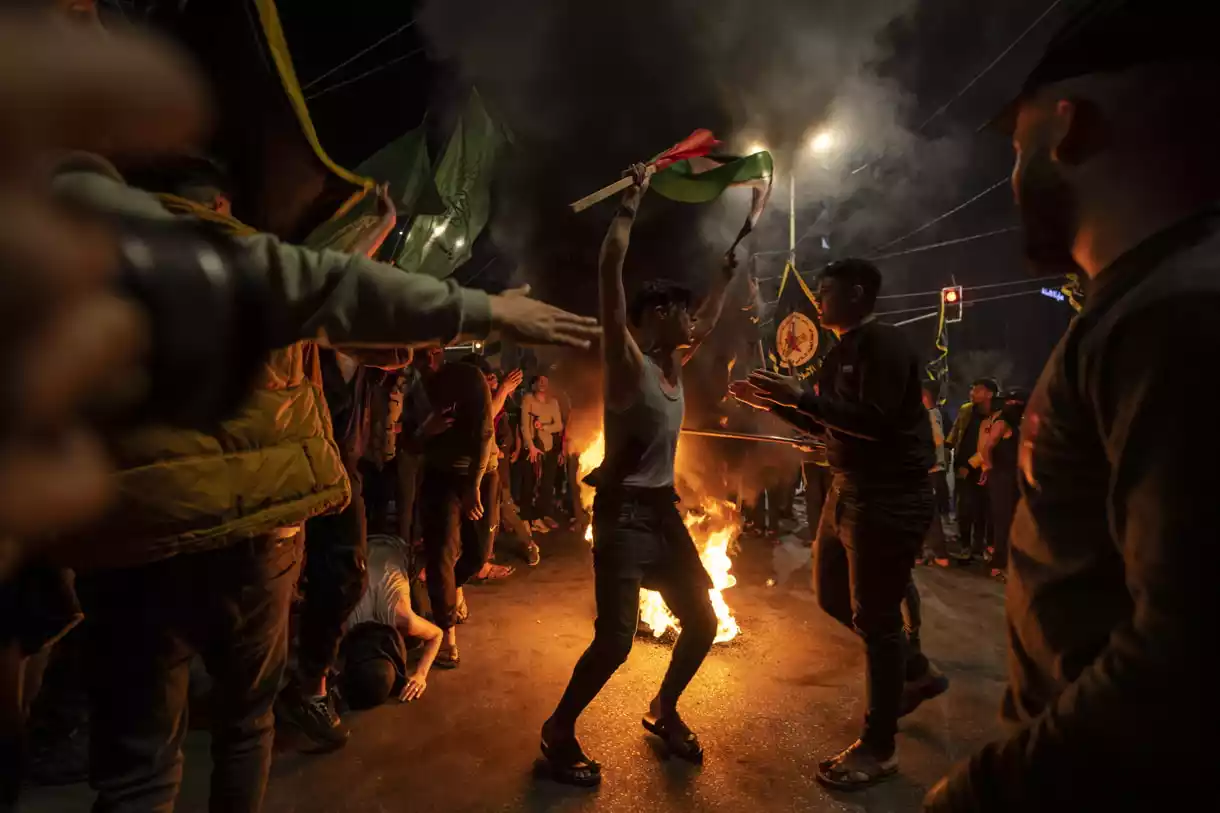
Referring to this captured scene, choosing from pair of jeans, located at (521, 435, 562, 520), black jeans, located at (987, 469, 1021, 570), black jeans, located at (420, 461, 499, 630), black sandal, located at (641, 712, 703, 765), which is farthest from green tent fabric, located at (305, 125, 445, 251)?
black jeans, located at (987, 469, 1021, 570)

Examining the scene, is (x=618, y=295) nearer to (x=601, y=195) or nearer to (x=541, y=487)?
(x=601, y=195)

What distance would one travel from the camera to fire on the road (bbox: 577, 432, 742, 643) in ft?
17.1

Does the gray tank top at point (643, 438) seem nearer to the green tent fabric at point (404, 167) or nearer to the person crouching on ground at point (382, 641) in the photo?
the person crouching on ground at point (382, 641)

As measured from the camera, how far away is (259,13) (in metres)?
1.73

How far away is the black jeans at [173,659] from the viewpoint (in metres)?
1.84

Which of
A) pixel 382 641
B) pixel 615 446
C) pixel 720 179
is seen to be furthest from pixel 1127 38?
pixel 382 641

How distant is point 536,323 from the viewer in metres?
1.66

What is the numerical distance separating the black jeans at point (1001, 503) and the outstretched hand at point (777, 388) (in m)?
5.08

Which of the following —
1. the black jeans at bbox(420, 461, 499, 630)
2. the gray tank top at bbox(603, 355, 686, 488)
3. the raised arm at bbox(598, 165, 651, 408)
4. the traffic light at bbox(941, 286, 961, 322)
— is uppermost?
the traffic light at bbox(941, 286, 961, 322)

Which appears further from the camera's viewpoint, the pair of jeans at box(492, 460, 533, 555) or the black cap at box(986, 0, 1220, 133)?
the pair of jeans at box(492, 460, 533, 555)

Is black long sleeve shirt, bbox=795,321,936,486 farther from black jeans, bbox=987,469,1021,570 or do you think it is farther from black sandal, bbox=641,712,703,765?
black jeans, bbox=987,469,1021,570

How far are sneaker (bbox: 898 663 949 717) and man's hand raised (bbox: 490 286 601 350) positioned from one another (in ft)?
11.0

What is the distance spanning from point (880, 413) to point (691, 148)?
5.88 feet

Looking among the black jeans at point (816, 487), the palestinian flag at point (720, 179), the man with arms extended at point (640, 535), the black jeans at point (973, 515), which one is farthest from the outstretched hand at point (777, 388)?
the black jeans at point (973, 515)
